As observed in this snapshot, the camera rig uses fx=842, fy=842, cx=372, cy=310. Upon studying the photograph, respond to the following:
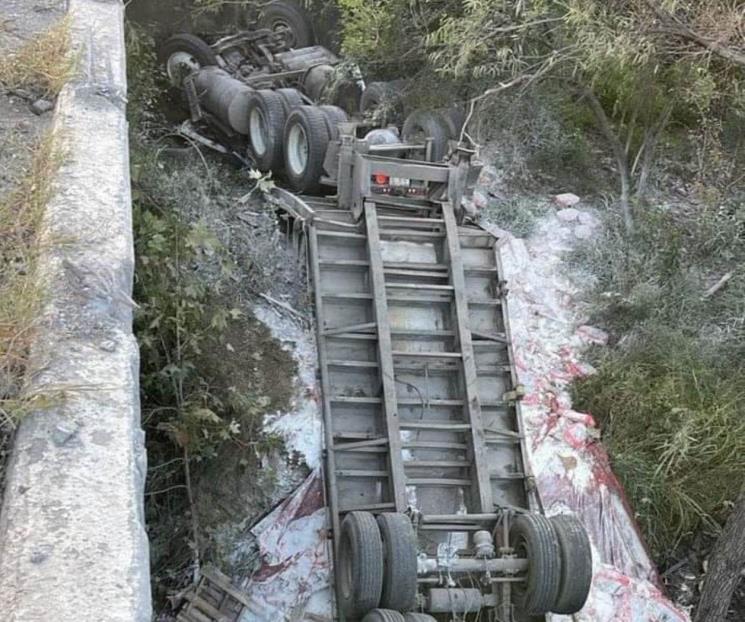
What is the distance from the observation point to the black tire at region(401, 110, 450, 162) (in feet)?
26.3

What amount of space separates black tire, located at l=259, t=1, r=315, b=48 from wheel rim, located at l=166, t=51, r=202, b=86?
5.24ft

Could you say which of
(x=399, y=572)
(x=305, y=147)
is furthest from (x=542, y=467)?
(x=305, y=147)

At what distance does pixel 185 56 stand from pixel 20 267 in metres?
8.44

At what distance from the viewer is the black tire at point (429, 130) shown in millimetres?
8023

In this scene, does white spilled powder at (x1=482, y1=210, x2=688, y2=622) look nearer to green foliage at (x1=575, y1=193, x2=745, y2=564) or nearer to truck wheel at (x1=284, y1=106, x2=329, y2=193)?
green foliage at (x1=575, y1=193, x2=745, y2=564)

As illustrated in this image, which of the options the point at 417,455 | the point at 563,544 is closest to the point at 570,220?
the point at 417,455

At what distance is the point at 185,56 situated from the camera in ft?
34.5

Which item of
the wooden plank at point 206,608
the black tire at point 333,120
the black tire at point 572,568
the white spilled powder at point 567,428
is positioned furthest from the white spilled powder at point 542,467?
the black tire at point 333,120

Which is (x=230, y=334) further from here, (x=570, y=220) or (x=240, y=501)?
(x=570, y=220)

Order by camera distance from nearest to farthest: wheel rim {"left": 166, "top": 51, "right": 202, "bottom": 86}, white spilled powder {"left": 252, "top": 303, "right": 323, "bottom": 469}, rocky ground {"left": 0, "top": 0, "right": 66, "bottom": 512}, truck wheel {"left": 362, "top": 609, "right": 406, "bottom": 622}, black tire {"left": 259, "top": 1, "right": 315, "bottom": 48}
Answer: rocky ground {"left": 0, "top": 0, "right": 66, "bottom": 512} < truck wheel {"left": 362, "top": 609, "right": 406, "bottom": 622} < white spilled powder {"left": 252, "top": 303, "right": 323, "bottom": 469} < wheel rim {"left": 166, "top": 51, "right": 202, "bottom": 86} < black tire {"left": 259, "top": 1, "right": 315, "bottom": 48}

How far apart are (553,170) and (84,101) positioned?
5848 mm

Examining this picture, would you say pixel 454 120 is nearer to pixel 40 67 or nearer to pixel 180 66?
pixel 180 66

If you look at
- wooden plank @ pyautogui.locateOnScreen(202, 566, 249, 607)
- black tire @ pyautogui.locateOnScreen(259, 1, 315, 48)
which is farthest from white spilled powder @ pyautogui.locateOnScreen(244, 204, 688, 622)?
black tire @ pyautogui.locateOnScreen(259, 1, 315, 48)

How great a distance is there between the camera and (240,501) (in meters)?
5.33
